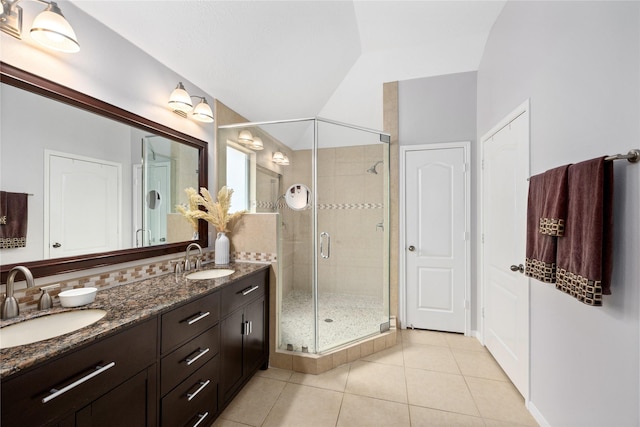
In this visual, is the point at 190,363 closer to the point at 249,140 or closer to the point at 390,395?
the point at 390,395

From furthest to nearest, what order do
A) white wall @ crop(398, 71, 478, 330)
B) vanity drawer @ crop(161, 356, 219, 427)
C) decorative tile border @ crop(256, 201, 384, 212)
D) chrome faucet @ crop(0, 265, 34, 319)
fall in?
white wall @ crop(398, 71, 478, 330) → decorative tile border @ crop(256, 201, 384, 212) → vanity drawer @ crop(161, 356, 219, 427) → chrome faucet @ crop(0, 265, 34, 319)

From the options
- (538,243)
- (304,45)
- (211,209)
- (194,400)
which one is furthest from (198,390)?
(304,45)

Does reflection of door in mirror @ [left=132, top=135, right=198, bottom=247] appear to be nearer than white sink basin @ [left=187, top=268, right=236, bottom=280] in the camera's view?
Yes

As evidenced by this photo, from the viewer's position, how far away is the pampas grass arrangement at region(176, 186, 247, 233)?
7.04ft

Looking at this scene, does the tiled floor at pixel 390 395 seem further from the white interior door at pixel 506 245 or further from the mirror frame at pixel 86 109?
the mirror frame at pixel 86 109

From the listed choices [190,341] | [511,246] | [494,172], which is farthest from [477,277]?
[190,341]

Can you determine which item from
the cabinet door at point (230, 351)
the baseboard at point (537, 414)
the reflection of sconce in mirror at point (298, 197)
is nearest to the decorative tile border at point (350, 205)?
the reflection of sconce in mirror at point (298, 197)

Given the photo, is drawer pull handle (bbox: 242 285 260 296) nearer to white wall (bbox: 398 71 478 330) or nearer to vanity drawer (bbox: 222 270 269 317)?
vanity drawer (bbox: 222 270 269 317)

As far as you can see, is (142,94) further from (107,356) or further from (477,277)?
(477,277)

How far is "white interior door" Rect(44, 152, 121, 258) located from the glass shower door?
1542 millimetres

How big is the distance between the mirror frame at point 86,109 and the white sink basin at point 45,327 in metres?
0.24

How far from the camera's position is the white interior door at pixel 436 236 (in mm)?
2926

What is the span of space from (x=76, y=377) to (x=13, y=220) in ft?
2.63

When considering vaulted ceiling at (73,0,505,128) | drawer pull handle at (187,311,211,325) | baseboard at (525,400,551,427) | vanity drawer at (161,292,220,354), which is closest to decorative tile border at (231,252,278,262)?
vanity drawer at (161,292,220,354)
